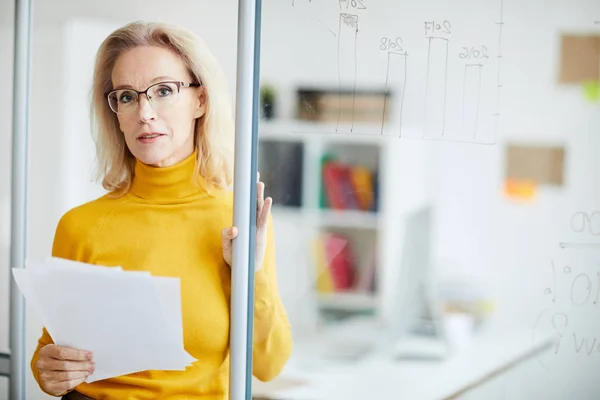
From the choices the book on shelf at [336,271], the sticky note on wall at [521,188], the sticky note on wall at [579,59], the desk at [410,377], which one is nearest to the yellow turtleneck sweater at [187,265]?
the desk at [410,377]

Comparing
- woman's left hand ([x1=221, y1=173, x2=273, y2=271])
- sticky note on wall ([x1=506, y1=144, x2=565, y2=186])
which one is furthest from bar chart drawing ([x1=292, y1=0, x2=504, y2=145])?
sticky note on wall ([x1=506, y1=144, x2=565, y2=186])

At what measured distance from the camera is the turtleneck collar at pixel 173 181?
1366mm

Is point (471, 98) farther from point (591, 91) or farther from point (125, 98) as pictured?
point (125, 98)

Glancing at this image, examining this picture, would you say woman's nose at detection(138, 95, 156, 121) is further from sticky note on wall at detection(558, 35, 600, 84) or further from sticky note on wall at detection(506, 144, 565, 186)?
sticky note on wall at detection(506, 144, 565, 186)

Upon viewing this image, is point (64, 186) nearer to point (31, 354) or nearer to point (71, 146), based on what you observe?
point (71, 146)

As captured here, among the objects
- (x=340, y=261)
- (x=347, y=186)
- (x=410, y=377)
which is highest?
(x=347, y=186)

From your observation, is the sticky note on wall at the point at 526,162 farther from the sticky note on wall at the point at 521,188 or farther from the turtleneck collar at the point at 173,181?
the turtleneck collar at the point at 173,181

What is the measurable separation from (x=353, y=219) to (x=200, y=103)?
1952mm

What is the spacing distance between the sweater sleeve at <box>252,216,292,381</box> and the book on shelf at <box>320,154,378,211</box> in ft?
5.89

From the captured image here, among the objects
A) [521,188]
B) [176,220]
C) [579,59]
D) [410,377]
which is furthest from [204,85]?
[521,188]

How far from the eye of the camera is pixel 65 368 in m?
1.37

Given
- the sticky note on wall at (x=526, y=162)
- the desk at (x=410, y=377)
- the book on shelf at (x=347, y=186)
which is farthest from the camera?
the book on shelf at (x=347, y=186)

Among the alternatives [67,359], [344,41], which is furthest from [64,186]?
[344,41]

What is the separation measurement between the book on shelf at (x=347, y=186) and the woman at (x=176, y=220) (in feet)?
5.82
